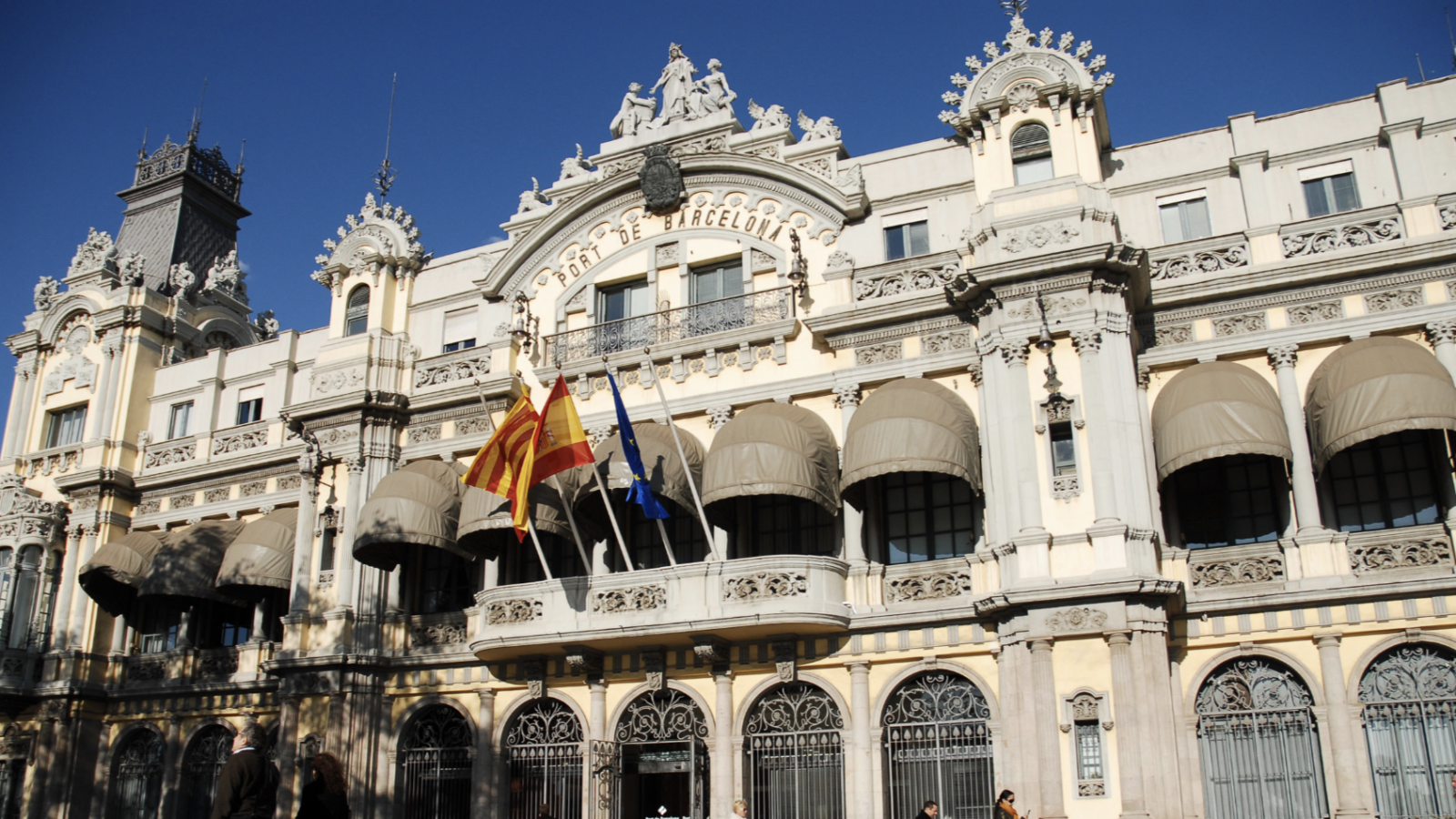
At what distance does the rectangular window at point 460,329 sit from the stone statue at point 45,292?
14182 millimetres

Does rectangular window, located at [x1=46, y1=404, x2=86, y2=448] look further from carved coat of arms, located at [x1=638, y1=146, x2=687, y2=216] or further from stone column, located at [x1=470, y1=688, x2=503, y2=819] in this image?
carved coat of arms, located at [x1=638, y1=146, x2=687, y2=216]

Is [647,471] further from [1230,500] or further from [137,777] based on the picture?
[137,777]

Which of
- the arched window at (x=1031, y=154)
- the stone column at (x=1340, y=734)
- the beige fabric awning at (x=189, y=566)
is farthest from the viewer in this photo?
the beige fabric awning at (x=189, y=566)

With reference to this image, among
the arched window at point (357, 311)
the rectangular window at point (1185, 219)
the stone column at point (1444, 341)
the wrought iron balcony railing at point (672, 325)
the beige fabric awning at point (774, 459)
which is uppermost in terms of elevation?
the arched window at point (357, 311)

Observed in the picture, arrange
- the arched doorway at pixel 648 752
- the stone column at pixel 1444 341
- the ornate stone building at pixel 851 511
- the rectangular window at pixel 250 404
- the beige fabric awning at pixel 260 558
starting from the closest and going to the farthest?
the ornate stone building at pixel 851 511
the stone column at pixel 1444 341
the arched doorway at pixel 648 752
the beige fabric awning at pixel 260 558
the rectangular window at pixel 250 404

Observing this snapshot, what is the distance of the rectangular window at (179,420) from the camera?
3322cm

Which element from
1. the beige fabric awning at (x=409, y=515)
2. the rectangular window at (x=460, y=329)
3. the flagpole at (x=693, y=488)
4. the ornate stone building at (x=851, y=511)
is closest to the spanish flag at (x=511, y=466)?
the ornate stone building at (x=851, y=511)

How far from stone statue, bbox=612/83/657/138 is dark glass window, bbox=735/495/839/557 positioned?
31.3 feet

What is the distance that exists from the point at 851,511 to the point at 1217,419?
6.50m

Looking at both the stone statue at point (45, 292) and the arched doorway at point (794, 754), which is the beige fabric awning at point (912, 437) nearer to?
the arched doorway at point (794, 754)

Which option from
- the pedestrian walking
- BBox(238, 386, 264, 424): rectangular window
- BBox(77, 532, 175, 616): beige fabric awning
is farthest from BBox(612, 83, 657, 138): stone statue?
the pedestrian walking

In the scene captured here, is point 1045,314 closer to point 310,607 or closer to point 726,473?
point 726,473

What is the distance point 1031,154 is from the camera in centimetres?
2328

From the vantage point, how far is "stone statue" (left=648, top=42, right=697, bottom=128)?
27922 millimetres
